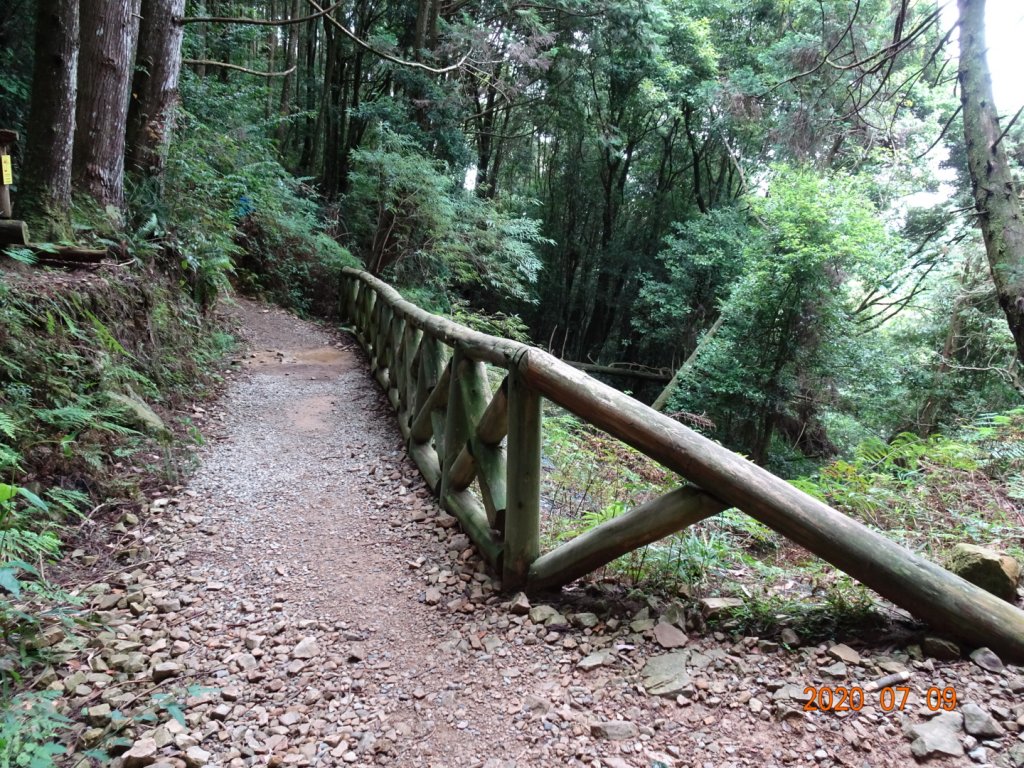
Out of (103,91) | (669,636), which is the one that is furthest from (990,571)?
(103,91)

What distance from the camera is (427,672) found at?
225 centimetres

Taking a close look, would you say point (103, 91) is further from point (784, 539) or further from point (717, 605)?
point (784, 539)

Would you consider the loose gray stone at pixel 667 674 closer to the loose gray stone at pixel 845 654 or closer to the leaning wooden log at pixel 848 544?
the loose gray stone at pixel 845 654

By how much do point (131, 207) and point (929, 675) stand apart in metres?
7.20

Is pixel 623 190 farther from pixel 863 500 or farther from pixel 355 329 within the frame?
pixel 863 500

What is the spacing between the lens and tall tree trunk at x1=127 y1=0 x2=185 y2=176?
6.28 m

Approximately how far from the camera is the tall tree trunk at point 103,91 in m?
5.07

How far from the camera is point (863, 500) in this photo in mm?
3592

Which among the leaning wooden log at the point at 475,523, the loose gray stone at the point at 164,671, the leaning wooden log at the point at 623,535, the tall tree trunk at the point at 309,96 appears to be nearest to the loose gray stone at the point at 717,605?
the leaning wooden log at the point at 623,535

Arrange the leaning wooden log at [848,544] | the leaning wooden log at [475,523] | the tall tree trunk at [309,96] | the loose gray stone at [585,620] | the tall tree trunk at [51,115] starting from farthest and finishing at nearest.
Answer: the tall tree trunk at [309,96], the tall tree trunk at [51,115], the leaning wooden log at [475,523], the loose gray stone at [585,620], the leaning wooden log at [848,544]

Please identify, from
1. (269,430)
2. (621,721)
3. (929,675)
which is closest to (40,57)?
(269,430)
